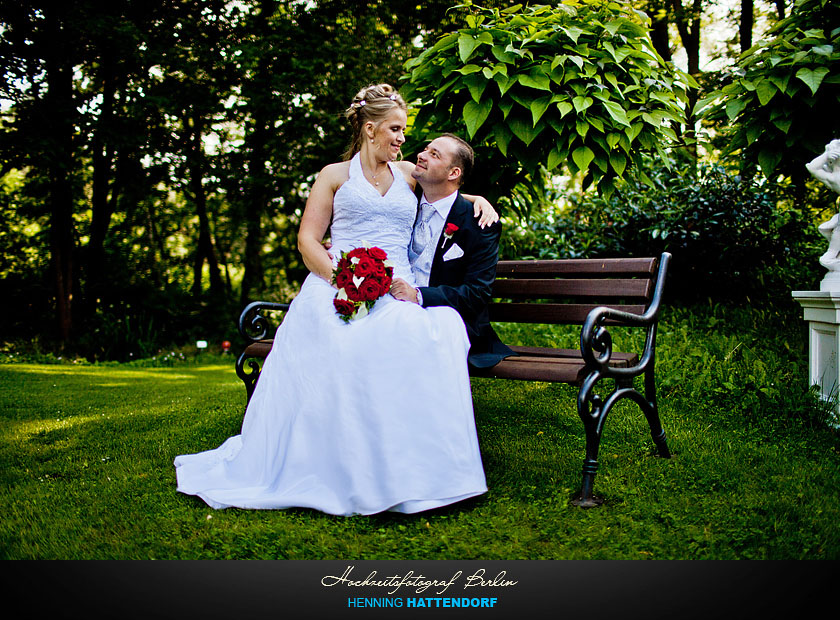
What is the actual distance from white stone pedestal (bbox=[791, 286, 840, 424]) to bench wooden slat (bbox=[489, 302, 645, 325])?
4.09 ft

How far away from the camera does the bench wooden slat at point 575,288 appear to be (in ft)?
11.4

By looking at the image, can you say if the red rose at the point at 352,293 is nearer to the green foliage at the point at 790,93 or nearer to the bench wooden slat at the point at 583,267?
the bench wooden slat at the point at 583,267

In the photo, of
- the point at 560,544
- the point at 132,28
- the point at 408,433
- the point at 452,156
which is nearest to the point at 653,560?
the point at 560,544

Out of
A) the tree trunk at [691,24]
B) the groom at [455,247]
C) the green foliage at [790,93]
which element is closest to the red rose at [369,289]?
the groom at [455,247]

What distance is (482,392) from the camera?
5.34 m

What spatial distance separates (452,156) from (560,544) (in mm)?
2026

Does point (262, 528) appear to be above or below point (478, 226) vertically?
below

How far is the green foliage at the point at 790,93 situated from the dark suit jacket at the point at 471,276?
1.91 meters

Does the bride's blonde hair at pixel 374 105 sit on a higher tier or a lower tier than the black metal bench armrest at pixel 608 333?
higher

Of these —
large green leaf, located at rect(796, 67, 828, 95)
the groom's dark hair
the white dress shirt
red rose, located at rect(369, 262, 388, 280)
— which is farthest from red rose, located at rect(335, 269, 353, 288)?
large green leaf, located at rect(796, 67, 828, 95)

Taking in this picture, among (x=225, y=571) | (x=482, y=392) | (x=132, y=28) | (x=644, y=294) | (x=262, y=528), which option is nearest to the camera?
(x=225, y=571)

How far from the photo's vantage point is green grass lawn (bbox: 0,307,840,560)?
101 inches

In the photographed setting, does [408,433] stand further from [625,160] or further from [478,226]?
[625,160]

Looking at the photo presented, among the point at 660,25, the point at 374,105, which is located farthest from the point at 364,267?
the point at 660,25
